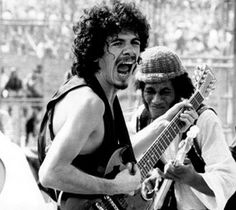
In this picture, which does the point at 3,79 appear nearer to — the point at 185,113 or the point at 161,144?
the point at 185,113

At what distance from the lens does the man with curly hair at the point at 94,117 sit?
3018mm

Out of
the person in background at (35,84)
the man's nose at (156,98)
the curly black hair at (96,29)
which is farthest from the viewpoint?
the person in background at (35,84)

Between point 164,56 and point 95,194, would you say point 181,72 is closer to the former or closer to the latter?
point 164,56

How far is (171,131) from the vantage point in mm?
3951

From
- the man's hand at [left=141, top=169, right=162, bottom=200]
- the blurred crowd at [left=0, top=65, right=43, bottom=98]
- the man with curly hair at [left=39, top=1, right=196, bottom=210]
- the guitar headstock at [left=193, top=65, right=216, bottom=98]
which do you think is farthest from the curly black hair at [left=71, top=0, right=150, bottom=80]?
the blurred crowd at [left=0, top=65, right=43, bottom=98]

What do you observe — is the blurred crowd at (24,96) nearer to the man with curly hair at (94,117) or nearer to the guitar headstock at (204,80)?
the guitar headstock at (204,80)

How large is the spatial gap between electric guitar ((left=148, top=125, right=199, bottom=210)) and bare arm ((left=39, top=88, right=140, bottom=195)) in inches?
29.0

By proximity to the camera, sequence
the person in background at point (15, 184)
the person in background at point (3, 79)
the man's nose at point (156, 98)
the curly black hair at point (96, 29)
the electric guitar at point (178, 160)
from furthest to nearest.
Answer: the person in background at point (3, 79) < the man's nose at point (156, 98) < the electric guitar at point (178, 160) < the curly black hair at point (96, 29) < the person in background at point (15, 184)

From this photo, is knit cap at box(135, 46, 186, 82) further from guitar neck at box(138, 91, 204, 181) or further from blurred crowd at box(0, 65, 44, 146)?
blurred crowd at box(0, 65, 44, 146)

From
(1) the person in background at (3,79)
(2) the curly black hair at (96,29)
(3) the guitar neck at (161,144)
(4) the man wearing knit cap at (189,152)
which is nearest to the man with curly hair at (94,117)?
(2) the curly black hair at (96,29)

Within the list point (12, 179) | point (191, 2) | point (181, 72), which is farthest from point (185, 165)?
point (191, 2)

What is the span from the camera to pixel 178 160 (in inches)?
158

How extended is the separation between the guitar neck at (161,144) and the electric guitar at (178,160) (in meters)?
0.07

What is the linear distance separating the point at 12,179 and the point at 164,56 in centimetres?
228
